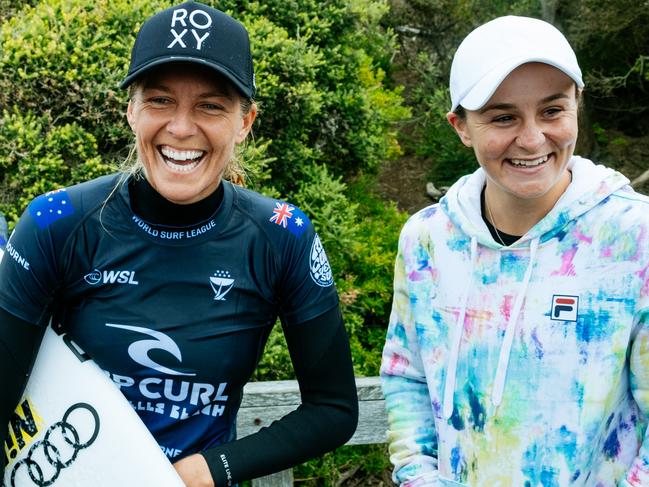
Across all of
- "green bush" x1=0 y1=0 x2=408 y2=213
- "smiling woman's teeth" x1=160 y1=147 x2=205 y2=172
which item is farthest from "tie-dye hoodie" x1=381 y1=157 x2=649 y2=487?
"green bush" x1=0 y1=0 x2=408 y2=213

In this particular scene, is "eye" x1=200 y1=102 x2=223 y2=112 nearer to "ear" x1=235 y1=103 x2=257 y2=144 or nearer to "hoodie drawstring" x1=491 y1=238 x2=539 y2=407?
"ear" x1=235 y1=103 x2=257 y2=144

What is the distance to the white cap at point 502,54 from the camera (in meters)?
1.84

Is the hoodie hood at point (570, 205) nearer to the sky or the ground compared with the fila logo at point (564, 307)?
nearer to the sky

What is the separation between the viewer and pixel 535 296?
1935mm

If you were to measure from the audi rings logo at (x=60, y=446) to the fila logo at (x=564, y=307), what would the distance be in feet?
3.82

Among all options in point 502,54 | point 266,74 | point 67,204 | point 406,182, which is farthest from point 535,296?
point 406,182

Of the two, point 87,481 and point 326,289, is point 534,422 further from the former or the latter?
point 87,481

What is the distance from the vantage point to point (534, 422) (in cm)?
193

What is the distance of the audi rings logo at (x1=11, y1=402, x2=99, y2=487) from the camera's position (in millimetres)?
2004

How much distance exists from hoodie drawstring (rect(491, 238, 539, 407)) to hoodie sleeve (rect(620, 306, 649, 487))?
0.88ft

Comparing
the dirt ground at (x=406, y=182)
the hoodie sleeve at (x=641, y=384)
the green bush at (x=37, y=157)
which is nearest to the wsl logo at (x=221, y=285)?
the hoodie sleeve at (x=641, y=384)

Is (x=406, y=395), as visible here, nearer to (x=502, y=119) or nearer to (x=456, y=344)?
(x=456, y=344)

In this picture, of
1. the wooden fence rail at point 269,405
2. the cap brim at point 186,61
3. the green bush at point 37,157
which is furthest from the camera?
the green bush at point 37,157

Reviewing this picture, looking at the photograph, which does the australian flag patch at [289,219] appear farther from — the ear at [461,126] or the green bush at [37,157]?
the green bush at [37,157]
